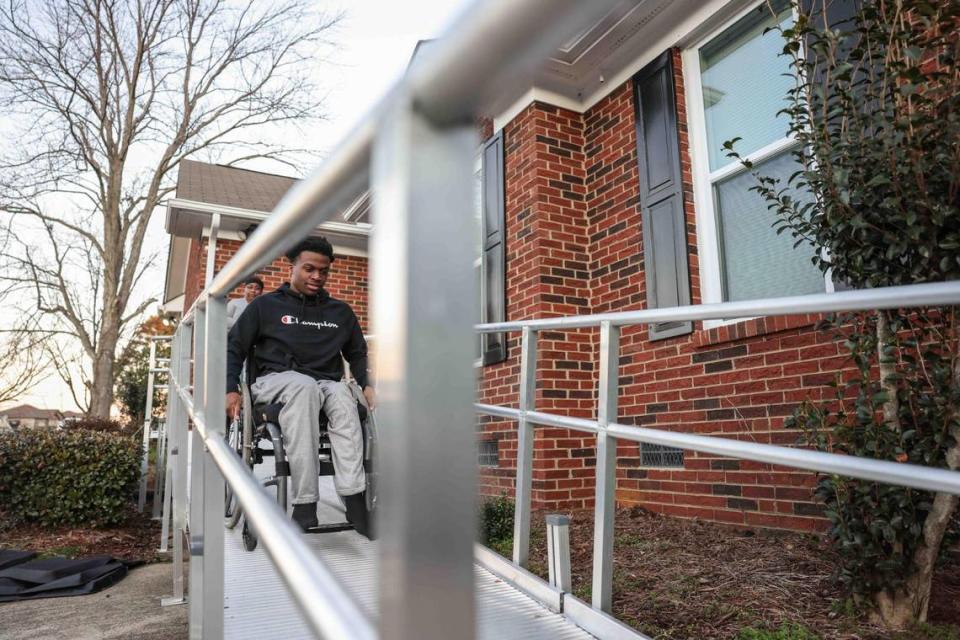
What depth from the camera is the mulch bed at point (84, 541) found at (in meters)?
6.88

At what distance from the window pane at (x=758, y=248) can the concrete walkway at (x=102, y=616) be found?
4.02 meters

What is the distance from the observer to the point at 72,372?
21.9 m

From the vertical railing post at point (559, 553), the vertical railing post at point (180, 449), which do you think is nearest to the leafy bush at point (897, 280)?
the vertical railing post at point (559, 553)

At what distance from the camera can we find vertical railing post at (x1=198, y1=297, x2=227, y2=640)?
4.83 feet

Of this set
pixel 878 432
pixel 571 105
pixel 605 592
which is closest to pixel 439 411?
pixel 605 592

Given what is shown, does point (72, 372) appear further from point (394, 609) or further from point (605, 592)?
point (394, 609)

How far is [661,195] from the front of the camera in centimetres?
471

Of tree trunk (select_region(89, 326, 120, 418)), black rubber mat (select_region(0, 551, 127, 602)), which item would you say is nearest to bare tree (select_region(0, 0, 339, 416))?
tree trunk (select_region(89, 326, 120, 418))

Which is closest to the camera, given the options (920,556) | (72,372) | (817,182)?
(920,556)

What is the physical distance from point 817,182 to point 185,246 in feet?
42.2

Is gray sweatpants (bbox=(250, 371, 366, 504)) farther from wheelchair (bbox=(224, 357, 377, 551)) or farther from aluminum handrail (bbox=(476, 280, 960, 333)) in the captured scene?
aluminum handrail (bbox=(476, 280, 960, 333))

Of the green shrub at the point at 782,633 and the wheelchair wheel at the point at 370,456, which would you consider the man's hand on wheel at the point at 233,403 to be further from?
the green shrub at the point at 782,633

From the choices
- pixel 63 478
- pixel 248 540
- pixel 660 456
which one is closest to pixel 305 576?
pixel 248 540

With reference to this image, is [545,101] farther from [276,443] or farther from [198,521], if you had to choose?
[198,521]
